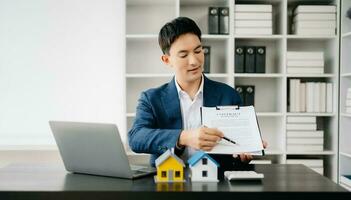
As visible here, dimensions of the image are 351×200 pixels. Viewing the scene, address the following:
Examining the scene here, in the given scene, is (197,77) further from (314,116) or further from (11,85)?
(11,85)

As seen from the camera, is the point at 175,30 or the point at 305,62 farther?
the point at 305,62

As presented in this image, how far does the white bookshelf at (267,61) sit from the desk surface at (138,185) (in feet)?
6.05

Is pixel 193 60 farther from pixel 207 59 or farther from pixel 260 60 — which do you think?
pixel 260 60

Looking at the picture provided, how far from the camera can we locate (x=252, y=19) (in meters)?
3.27

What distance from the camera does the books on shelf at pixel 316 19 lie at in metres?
3.29

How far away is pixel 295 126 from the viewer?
10.9 feet

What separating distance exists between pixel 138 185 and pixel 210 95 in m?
0.68

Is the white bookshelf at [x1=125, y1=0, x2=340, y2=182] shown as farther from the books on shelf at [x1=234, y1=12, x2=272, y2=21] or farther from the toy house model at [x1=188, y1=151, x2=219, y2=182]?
the toy house model at [x1=188, y1=151, x2=219, y2=182]

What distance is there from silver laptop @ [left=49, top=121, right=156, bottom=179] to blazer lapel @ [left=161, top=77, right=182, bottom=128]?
303mm

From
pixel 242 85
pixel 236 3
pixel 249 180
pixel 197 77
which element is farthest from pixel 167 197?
pixel 236 3

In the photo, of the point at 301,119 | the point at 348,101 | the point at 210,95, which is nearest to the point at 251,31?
the point at 301,119

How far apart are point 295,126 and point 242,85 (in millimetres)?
547

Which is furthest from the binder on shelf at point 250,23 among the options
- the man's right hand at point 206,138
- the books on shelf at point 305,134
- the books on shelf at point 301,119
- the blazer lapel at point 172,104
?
the man's right hand at point 206,138

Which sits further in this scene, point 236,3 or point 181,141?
point 236,3
